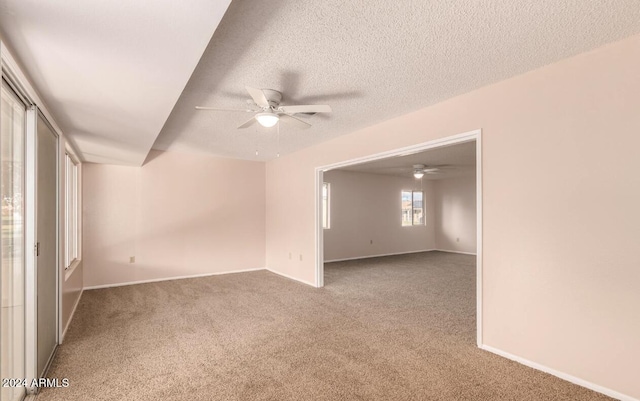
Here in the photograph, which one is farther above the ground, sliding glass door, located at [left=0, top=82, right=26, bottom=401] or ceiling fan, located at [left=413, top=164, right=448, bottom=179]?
ceiling fan, located at [left=413, top=164, right=448, bottom=179]

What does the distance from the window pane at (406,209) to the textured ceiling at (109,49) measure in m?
7.81

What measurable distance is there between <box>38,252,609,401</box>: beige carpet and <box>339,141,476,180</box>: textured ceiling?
2366 mm

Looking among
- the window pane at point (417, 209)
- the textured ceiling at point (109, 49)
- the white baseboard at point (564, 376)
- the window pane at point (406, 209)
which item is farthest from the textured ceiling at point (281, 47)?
the window pane at point (417, 209)

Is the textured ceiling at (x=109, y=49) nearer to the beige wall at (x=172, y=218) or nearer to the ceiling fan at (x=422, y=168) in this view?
the beige wall at (x=172, y=218)

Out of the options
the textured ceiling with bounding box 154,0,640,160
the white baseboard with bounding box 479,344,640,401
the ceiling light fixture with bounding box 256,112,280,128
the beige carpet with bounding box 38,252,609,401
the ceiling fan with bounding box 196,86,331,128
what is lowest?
the beige carpet with bounding box 38,252,609,401

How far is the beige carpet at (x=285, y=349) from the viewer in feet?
7.07

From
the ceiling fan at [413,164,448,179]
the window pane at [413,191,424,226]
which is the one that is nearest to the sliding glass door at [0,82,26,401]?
the ceiling fan at [413,164,448,179]

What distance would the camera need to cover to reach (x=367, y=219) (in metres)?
8.55

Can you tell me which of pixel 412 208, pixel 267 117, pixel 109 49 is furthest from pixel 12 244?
pixel 412 208

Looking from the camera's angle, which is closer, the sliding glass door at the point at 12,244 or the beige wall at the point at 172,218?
the sliding glass door at the point at 12,244

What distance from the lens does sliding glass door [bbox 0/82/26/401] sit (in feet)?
5.91

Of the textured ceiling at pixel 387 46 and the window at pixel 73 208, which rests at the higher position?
the textured ceiling at pixel 387 46

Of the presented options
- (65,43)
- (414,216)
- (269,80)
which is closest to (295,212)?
(269,80)

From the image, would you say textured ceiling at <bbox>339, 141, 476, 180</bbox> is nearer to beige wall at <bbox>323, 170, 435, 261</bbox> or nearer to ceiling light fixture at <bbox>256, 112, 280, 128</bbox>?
beige wall at <bbox>323, 170, 435, 261</bbox>
